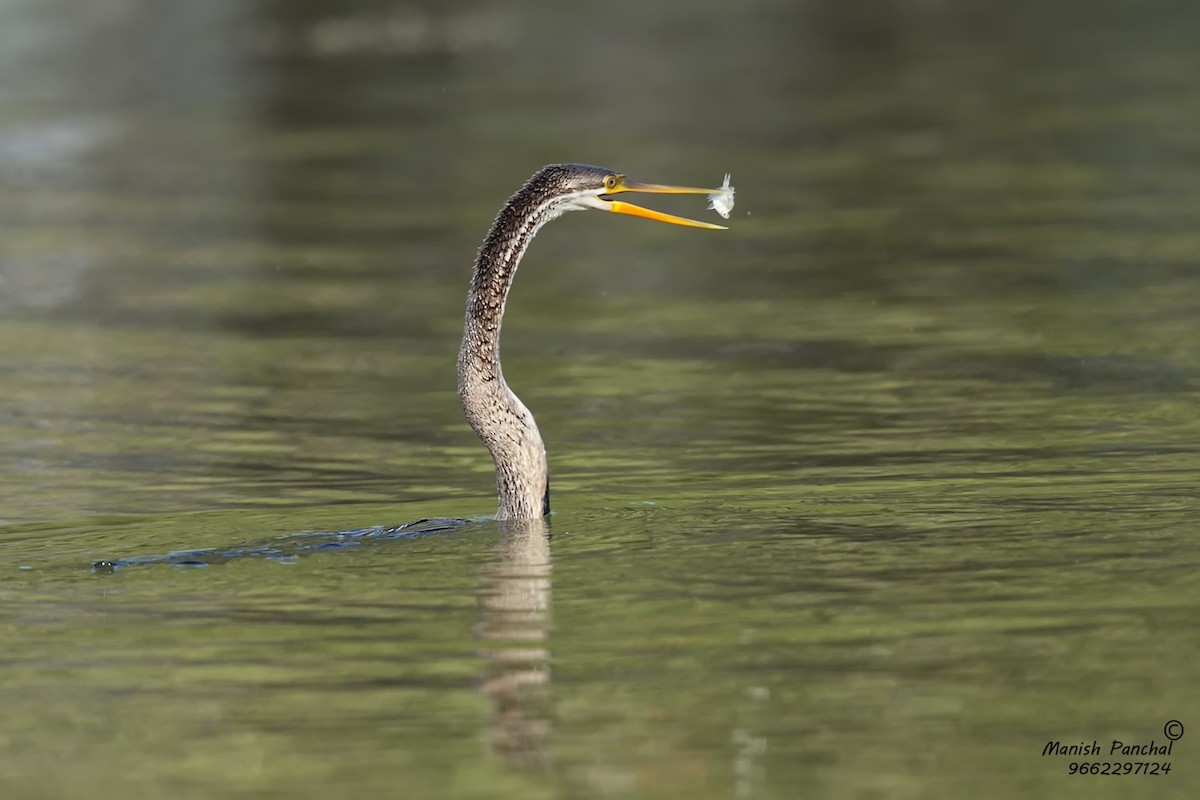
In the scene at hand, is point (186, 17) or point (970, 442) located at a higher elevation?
point (186, 17)

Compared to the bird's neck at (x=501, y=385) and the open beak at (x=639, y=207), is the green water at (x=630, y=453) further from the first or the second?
the open beak at (x=639, y=207)

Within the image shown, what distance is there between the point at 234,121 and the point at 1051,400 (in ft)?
70.7

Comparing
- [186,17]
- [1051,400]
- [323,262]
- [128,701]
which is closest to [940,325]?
[1051,400]

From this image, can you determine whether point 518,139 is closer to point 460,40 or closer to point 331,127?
point 331,127

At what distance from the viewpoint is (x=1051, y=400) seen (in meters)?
13.5

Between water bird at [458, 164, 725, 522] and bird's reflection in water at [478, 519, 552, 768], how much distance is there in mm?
407

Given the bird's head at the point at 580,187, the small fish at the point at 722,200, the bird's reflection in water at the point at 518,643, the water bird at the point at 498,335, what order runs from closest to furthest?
1. the bird's reflection in water at the point at 518,643
2. the water bird at the point at 498,335
3. the bird's head at the point at 580,187
4. the small fish at the point at 722,200

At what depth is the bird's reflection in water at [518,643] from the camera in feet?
24.1

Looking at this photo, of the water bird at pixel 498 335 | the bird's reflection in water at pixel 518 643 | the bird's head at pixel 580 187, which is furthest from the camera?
the bird's head at pixel 580 187

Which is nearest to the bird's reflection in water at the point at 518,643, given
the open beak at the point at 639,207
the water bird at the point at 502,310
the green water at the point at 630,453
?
the green water at the point at 630,453

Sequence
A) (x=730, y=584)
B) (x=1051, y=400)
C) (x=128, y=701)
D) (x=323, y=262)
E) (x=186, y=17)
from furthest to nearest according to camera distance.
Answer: (x=186, y=17) → (x=323, y=262) → (x=1051, y=400) → (x=730, y=584) → (x=128, y=701)

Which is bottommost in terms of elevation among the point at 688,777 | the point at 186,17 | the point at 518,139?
the point at 688,777

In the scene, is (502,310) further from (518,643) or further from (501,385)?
(518,643)

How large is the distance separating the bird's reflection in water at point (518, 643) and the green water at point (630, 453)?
0.02 m
